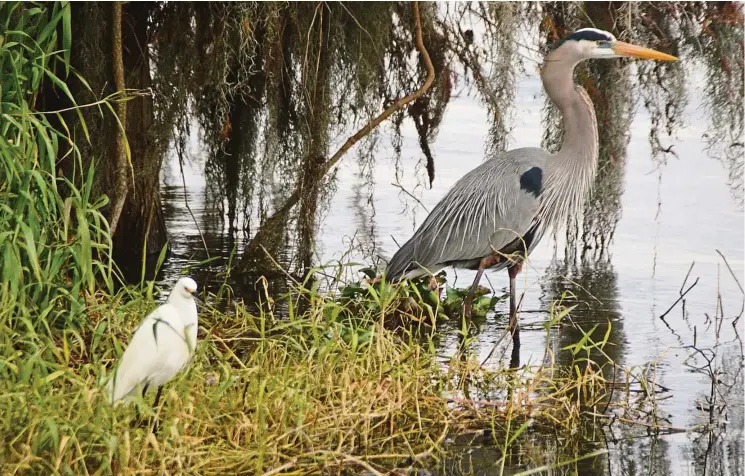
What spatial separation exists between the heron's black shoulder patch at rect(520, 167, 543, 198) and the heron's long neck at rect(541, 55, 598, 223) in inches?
2.3

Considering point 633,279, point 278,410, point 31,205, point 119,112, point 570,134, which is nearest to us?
point 278,410

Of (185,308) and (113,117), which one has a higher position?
(113,117)

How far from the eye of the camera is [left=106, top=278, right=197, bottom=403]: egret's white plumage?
3.11m

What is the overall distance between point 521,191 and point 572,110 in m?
0.49

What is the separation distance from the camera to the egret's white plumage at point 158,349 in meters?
3.11

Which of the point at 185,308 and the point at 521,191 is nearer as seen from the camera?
the point at 185,308

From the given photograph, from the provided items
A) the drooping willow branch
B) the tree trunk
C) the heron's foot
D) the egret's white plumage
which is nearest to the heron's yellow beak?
the drooping willow branch

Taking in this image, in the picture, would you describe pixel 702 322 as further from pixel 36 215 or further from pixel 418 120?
pixel 36 215

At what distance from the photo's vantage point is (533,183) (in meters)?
5.50

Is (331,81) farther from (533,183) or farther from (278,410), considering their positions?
(278,410)

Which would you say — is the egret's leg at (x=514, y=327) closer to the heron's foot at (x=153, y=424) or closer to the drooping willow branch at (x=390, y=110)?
the drooping willow branch at (x=390, y=110)

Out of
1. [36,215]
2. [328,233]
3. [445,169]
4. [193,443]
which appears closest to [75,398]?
[193,443]

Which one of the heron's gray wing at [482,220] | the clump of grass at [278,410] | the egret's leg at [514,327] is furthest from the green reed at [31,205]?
the heron's gray wing at [482,220]

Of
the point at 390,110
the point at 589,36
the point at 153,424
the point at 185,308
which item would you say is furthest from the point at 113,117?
the point at 153,424
